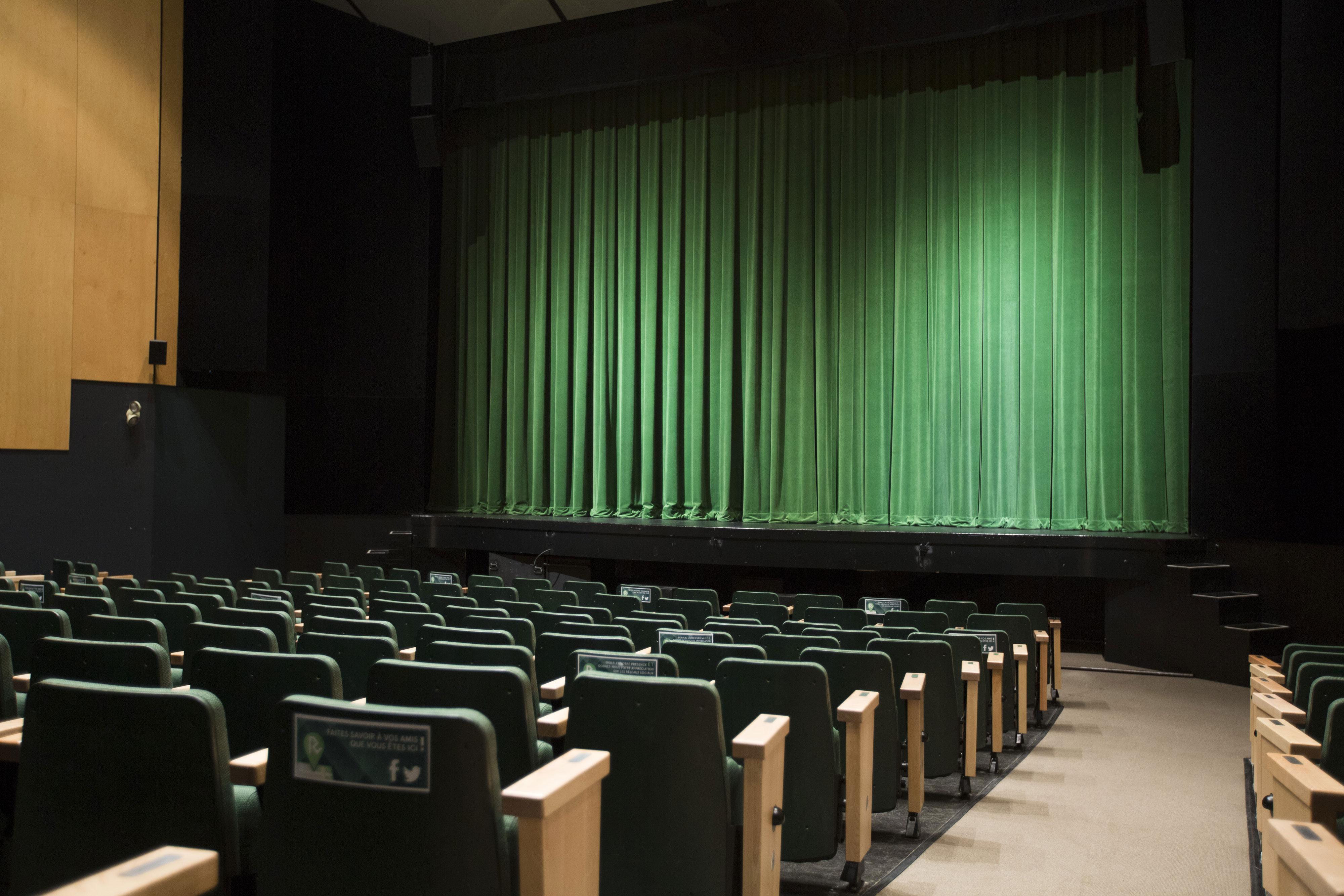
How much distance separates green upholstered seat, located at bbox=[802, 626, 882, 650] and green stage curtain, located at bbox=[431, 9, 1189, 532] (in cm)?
692

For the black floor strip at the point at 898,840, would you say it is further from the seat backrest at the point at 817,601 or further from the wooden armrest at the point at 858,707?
the seat backrest at the point at 817,601

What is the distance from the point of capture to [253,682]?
2.63 m

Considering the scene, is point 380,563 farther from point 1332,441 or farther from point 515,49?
point 1332,441

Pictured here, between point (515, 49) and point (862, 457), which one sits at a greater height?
point (515, 49)

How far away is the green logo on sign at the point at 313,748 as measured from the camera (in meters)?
1.72

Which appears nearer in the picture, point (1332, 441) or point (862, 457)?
point (1332, 441)

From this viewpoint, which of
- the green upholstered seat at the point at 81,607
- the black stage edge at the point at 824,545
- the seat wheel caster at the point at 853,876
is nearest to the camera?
the seat wheel caster at the point at 853,876

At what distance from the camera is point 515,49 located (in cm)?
1271

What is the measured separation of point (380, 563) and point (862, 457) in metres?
5.87

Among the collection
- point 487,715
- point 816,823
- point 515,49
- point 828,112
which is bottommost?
point 816,823

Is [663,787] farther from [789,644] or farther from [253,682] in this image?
[789,644]

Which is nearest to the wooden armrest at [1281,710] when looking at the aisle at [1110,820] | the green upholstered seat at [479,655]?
the aisle at [1110,820]

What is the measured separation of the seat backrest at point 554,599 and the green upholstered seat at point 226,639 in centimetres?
267

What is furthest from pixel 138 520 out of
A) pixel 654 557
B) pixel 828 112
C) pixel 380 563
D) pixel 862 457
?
pixel 828 112
